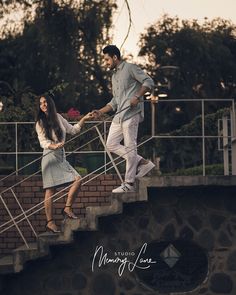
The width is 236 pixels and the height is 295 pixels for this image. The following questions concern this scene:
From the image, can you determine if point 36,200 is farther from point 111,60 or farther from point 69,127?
point 111,60

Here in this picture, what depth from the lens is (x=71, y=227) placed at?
11922 mm

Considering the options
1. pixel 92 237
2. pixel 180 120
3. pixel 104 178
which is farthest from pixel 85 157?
pixel 180 120

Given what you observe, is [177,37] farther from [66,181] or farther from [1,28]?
[66,181]

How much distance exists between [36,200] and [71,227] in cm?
198

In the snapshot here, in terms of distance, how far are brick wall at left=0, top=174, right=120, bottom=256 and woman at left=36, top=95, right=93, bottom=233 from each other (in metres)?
1.60

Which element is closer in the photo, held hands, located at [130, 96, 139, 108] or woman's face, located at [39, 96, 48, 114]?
held hands, located at [130, 96, 139, 108]

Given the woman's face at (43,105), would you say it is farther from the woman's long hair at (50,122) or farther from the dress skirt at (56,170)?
the dress skirt at (56,170)

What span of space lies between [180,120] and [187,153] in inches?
696

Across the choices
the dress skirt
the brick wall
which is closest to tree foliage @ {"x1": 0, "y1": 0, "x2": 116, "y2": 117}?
the brick wall

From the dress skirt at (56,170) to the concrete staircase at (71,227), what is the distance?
478 millimetres

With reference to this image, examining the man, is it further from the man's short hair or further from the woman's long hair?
the woman's long hair

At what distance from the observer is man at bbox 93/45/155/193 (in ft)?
38.5

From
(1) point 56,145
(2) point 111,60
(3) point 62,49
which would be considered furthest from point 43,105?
(3) point 62,49

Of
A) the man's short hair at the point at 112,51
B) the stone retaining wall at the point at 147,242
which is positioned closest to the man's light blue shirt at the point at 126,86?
the man's short hair at the point at 112,51
